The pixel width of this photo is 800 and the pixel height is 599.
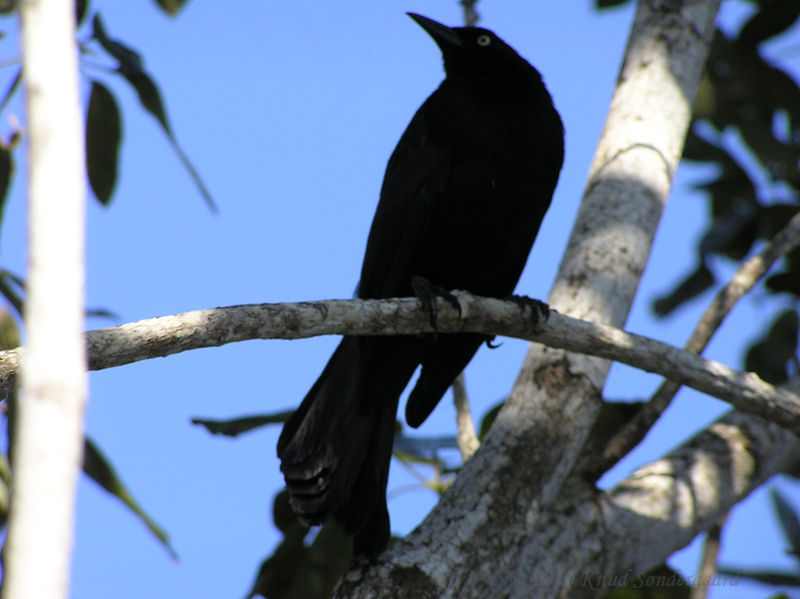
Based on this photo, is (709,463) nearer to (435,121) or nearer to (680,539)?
(680,539)

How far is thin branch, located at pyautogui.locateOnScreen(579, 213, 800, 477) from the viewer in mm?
3016

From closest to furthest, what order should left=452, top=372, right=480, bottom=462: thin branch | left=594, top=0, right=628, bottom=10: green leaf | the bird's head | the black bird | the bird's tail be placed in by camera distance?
the bird's tail → the black bird → left=452, top=372, right=480, bottom=462: thin branch → the bird's head → left=594, top=0, right=628, bottom=10: green leaf

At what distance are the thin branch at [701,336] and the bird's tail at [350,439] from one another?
26.7 inches

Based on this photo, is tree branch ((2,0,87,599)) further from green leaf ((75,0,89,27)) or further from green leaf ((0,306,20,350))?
green leaf ((75,0,89,27))

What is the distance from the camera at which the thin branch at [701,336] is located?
3.02 meters

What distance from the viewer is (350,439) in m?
2.84

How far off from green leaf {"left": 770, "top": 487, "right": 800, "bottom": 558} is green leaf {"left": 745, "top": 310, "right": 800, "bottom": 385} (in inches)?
22.5

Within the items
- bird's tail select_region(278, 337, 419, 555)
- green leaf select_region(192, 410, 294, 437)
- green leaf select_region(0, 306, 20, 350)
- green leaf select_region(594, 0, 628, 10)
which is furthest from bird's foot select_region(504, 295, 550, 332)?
green leaf select_region(594, 0, 628, 10)

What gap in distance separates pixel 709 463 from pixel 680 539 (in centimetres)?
30

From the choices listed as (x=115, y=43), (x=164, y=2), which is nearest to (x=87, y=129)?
(x=115, y=43)

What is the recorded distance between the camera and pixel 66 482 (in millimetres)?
681

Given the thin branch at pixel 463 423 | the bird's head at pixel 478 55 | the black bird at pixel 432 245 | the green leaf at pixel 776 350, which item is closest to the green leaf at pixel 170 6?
the bird's head at pixel 478 55

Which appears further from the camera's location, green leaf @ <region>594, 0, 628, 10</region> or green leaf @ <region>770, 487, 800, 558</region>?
green leaf @ <region>594, 0, 628, 10</region>

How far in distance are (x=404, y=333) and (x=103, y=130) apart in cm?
170
